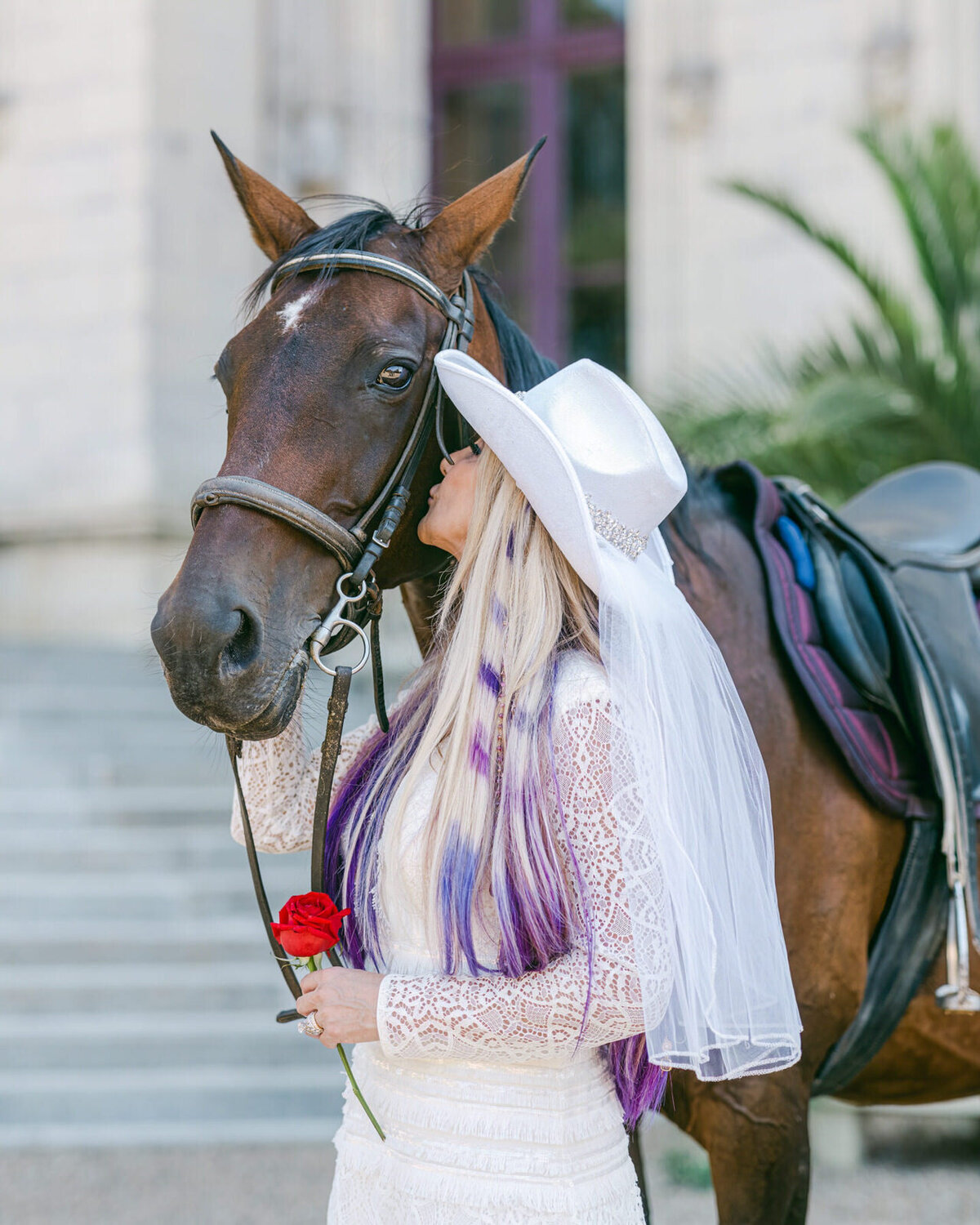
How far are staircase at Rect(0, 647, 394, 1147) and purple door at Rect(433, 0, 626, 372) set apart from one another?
18.3ft

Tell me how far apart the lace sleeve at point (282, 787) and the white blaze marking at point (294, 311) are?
51 cm

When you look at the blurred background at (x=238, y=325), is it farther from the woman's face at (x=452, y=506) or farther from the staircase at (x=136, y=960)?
the woman's face at (x=452, y=506)

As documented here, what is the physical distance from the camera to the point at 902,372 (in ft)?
17.9

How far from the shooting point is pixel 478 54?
10.4 metres

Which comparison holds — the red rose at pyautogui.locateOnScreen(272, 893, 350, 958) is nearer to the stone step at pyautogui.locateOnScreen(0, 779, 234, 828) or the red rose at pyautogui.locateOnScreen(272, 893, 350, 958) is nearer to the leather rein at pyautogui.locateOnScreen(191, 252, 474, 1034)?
the leather rein at pyautogui.locateOnScreen(191, 252, 474, 1034)

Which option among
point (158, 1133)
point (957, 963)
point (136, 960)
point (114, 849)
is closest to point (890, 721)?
point (957, 963)

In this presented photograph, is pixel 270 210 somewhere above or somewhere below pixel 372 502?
above

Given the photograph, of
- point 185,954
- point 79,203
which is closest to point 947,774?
point 185,954

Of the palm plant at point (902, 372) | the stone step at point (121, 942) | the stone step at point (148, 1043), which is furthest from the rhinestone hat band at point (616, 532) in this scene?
the stone step at point (121, 942)

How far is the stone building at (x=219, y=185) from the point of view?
8.37 metres

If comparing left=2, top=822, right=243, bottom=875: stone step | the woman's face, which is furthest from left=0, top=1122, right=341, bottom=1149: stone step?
the woman's face

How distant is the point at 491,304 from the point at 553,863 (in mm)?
868

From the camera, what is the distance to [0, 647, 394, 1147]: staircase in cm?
441

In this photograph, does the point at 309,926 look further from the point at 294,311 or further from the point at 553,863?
the point at 294,311
